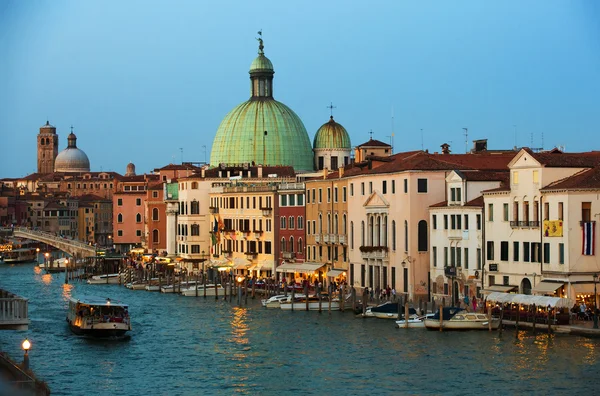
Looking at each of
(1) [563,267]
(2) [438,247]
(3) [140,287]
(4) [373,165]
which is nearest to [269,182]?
(3) [140,287]

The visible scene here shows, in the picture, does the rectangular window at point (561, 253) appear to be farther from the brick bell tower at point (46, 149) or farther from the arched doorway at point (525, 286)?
the brick bell tower at point (46, 149)

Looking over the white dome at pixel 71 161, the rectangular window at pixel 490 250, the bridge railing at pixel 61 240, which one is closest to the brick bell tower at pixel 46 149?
the white dome at pixel 71 161

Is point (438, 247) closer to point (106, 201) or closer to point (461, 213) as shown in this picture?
point (461, 213)

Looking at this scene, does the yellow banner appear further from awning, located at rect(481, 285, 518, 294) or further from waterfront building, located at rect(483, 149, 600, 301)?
awning, located at rect(481, 285, 518, 294)

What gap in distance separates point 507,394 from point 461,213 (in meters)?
16.2

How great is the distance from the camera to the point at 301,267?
2296 inches

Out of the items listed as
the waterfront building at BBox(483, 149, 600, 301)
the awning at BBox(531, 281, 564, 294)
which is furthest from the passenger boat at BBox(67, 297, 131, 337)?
the awning at BBox(531, 281, 564, 294)

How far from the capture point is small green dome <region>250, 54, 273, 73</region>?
83.6 metres

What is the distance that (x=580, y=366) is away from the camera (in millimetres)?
31281

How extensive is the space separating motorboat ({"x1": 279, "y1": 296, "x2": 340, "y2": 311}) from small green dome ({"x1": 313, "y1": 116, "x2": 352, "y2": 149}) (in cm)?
3351

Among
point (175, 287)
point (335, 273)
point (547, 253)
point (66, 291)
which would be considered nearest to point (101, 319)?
point (547, 253)

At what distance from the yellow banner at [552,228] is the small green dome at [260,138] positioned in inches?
1621

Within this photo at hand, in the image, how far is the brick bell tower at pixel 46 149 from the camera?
19538cm

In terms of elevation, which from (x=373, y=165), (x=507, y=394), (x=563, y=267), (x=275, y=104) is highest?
(x=275, y=104)
